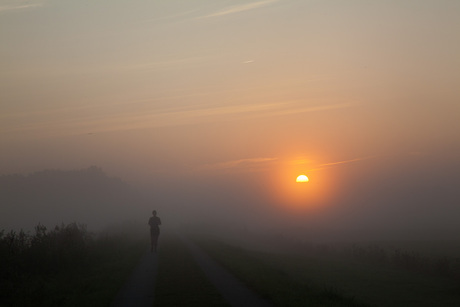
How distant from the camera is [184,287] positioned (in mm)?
16797

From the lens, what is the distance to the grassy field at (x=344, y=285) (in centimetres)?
1562

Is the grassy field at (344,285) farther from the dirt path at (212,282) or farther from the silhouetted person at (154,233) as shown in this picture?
the silhouetted person at (154,233)

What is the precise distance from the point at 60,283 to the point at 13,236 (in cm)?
452

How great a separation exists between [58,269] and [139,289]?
835 centimetres

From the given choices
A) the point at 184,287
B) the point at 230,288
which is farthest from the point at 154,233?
the point at 230,288

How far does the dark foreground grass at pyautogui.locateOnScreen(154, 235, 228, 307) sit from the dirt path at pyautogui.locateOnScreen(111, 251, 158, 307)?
26cm

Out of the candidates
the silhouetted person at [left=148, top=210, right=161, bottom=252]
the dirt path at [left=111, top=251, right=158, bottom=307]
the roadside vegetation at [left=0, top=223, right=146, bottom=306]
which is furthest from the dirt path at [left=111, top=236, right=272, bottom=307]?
the silhouetted person at [left=148, top=210, right=161, bottom=252]

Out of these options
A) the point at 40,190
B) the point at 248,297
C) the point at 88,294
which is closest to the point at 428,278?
the point at 248,297

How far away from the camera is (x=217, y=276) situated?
65.2 ft

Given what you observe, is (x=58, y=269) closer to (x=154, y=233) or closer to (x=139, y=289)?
(x=139, y=289)

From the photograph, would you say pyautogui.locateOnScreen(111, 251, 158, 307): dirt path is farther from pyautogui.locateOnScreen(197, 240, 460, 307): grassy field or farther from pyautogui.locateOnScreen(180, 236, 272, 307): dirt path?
pyautogui.locateOnScreen(197, 240, 460, 307): grassy field

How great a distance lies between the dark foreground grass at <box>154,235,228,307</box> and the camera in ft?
45.8

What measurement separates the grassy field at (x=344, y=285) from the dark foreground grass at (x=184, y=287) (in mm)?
1617

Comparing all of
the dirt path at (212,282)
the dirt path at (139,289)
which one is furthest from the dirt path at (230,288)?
the dirt path at (139,289)
